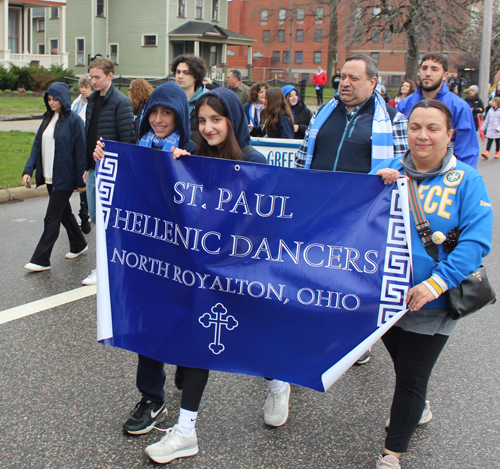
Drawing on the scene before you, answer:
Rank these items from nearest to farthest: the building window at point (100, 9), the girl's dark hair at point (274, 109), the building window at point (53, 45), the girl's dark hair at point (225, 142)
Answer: the girl's dark hair at point (225, 142)
the girl's dark hair at point (274, 109)
the building window at point (100, 9)
the building window at point (53, 45)

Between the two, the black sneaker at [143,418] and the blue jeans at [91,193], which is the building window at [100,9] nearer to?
the blue jeans at [91,193]

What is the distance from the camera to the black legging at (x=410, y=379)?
282 centimetres

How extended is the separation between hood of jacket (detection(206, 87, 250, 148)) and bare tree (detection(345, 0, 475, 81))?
3714cm

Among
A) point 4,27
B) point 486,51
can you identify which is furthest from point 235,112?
point 4,27


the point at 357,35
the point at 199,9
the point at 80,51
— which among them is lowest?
the point at 80,51

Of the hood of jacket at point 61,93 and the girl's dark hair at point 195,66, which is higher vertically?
the girl's dark hair at point 195,66

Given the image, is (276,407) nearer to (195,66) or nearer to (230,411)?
(230,411)

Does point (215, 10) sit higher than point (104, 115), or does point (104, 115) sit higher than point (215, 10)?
point (215, 10)

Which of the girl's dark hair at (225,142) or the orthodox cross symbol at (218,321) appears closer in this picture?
the orthodox cross symbol at (218,321)

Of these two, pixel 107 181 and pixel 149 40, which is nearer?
pixel 107 181

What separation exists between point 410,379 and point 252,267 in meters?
0.91

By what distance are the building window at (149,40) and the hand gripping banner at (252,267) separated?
42.8 meters

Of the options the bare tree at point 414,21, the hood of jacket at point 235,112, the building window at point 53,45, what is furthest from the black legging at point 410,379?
the building window at point 53,45

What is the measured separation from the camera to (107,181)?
3357 mm
